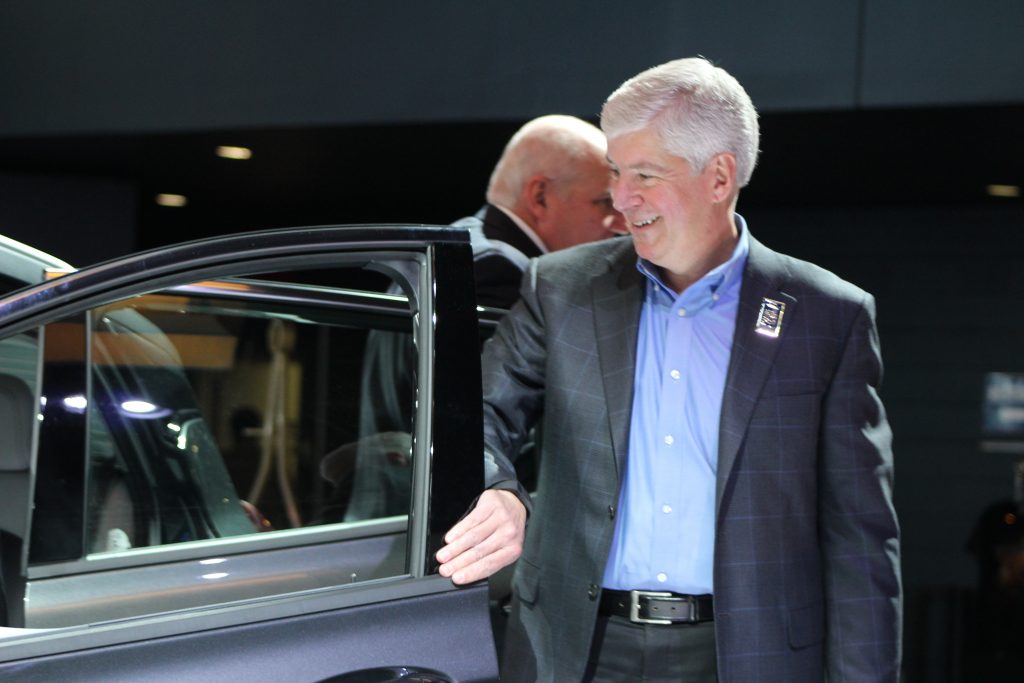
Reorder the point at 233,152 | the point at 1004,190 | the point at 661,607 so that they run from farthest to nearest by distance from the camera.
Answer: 1. the point at 1004,190
2. the point at 233,152
3. the point at 661,607

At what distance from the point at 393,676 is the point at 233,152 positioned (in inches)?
211

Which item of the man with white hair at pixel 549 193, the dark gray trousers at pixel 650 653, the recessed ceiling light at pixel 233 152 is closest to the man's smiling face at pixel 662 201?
the dark gray trousers at pixel 650 653

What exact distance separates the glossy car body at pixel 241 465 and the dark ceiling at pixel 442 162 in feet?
10.5

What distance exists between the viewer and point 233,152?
6270mm

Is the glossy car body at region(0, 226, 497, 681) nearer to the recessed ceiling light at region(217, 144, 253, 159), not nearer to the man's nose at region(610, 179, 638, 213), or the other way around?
the man's nose at region(610, 179, 638, 213)

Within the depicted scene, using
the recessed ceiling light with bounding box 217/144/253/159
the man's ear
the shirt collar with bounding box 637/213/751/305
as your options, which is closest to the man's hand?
the shirt collar with bounding box 637/213/751/305

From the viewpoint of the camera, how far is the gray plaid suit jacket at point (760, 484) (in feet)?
5.21

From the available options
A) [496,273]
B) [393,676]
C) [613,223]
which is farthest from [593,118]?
[393,676]

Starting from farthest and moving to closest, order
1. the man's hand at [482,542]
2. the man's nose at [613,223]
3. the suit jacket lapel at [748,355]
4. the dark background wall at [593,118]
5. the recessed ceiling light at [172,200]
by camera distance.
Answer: the recessed ceiling light at [172,200] < the dark background wall at [593,118] < the man's nose at [613,223] < the suit jacket lapel at [748,355] < the man's hand at [482,542]

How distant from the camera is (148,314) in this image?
1836 mm

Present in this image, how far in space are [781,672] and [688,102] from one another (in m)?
0.79

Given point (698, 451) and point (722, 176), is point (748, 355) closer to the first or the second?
point (698, 451)

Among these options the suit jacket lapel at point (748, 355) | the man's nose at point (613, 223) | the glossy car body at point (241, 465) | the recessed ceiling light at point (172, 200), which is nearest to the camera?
the glossy car body at point (241, 465)

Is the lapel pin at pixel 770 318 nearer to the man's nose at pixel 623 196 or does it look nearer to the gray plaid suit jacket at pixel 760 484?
the gray plaid suit jacket at pixel 760 484
